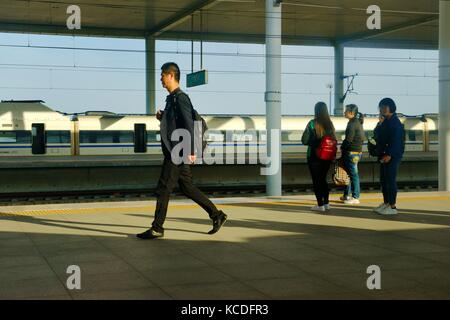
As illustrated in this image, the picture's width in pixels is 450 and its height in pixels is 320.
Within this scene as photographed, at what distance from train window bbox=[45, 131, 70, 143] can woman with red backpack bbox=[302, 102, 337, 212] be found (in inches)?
658

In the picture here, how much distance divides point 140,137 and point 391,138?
17677 mm

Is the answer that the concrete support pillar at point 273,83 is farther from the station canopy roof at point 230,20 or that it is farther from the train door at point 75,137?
the train door at point 75,137

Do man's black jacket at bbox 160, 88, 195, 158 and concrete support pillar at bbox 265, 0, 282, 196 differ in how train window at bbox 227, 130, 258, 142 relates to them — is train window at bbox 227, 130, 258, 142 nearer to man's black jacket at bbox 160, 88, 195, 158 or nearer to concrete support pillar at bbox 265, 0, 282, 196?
concrete support pillar at bbox 265, 0, 282, 196

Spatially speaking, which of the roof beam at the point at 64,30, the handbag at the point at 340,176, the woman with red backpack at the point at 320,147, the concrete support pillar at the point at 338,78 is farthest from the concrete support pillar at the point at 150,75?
the woman with red backpack at the point at 320,147

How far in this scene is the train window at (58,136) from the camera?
23.4 metres

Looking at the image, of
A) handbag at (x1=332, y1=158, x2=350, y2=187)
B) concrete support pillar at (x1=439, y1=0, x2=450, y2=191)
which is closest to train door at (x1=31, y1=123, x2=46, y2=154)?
concrete support pillar at (x1=439, y1=0, x2=450, y2=191)

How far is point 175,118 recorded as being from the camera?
6.21 m

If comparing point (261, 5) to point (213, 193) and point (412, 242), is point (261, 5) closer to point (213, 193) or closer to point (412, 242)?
point (213, 193)

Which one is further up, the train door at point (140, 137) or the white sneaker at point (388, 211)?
the train door at point (140, 137)

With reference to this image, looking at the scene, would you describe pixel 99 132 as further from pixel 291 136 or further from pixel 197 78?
pixel 291 136

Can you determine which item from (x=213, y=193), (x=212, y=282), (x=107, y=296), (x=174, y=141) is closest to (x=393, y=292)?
(x=212, y=282)

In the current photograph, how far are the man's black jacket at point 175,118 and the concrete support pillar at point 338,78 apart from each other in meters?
25.5

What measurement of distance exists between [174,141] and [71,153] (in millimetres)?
18305

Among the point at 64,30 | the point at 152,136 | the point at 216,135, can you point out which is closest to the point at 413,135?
the point at 216,135
